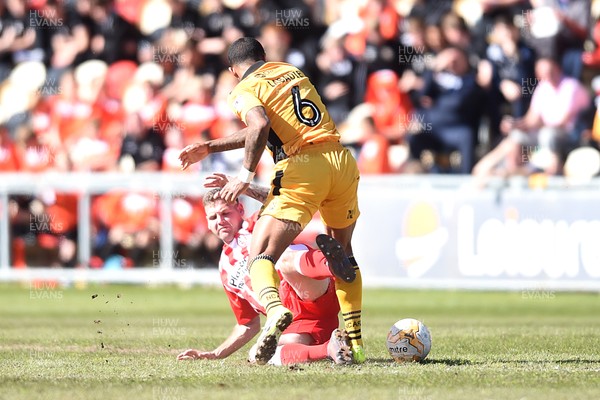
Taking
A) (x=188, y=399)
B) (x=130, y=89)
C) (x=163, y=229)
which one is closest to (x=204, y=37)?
(x=130, y=89)

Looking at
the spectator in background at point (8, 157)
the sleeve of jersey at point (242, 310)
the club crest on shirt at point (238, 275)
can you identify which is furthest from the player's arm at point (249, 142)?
the spectator in background at point (8, 157)

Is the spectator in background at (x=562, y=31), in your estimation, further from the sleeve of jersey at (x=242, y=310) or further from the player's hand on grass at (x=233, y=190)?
the player's hand on grass at (x=233, y=190)

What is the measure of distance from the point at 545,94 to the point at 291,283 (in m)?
8.84

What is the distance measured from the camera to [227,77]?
20.1 meters

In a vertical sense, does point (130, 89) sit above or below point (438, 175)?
above

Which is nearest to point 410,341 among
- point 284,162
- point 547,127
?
point 284,162

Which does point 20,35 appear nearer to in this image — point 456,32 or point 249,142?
point 456,32

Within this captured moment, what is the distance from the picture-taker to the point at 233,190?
8633mm

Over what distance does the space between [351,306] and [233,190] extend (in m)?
1.31

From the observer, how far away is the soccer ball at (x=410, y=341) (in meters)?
9.09

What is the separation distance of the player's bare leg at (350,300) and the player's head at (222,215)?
68 cm

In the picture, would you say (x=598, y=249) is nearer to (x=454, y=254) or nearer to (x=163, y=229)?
(x=454, y=254)

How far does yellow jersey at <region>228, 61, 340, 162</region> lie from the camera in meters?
8.79

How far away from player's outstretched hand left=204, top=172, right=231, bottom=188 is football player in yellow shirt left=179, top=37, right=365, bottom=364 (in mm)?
205
